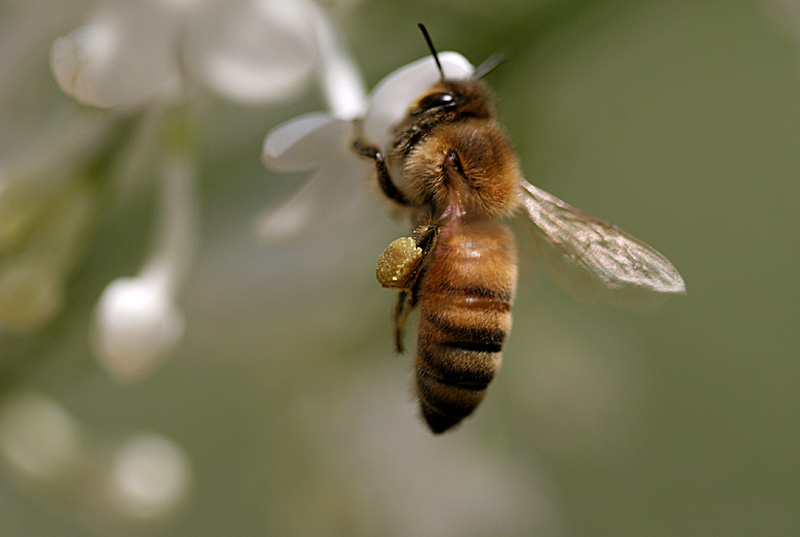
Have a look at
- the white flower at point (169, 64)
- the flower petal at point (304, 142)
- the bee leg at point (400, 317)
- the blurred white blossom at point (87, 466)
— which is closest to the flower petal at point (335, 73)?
the white flower at point (169, 64)

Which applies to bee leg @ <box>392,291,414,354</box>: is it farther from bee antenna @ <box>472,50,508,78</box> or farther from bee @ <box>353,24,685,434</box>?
bee antenna @ <box>472,50,508,78</box>

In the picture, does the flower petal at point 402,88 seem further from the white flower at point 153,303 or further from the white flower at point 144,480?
the white flower at point 144,480

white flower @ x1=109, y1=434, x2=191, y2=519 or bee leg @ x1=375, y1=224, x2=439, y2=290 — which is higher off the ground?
bee leg @ x1=375, y1=224, x2=439, y2=290

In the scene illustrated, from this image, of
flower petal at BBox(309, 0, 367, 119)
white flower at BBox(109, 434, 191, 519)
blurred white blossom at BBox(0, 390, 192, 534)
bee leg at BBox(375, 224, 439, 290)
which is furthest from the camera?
white flower at BBox(109, 434, 191, 519)

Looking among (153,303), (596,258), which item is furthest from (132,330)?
(596,258)

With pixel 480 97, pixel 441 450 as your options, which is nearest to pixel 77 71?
pixel 480 97

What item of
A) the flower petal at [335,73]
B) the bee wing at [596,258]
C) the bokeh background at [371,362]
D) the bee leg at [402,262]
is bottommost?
the bokeh background at [371,362]

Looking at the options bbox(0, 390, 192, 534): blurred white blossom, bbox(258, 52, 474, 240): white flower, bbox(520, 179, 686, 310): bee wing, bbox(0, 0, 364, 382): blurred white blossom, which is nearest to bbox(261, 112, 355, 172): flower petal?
bbox(258, 52, 474, 240): white flower

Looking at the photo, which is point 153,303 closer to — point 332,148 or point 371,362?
point 332,148
